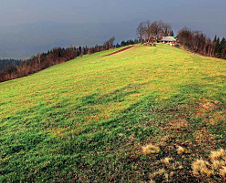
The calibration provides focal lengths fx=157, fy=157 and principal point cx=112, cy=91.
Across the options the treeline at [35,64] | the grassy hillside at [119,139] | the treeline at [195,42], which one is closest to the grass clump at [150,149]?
the grassy hillside at [119,139]

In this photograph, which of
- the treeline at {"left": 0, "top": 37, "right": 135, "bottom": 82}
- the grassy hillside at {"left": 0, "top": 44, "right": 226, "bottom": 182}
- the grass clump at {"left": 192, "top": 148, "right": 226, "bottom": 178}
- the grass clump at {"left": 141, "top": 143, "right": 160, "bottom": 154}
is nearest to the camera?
the grass clump at {"left": 192, "top": 148, "right": 226, "bottom": 178}

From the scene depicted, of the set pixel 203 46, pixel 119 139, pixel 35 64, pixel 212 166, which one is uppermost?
pixel 203 46

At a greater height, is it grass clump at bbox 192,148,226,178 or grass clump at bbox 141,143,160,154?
grass clump at bbox 192,148,226,178

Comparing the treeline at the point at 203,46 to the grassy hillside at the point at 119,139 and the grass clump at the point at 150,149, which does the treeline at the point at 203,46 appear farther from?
the grass clump at the point at 150,149

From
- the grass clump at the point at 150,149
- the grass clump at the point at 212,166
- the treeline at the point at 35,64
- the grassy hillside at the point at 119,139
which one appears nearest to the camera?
the grass clump at the point at 212,166

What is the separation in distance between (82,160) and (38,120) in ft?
13.7

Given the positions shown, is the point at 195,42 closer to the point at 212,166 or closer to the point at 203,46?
the point at 203,46

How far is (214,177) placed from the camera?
12.3 feet

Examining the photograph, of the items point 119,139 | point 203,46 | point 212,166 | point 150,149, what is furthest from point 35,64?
point 203,46

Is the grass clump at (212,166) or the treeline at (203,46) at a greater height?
the treeline at (203,46)

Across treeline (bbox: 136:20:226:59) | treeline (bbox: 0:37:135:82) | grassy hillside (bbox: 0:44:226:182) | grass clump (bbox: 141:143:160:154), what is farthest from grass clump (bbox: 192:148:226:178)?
treeline (bbox: 136:20:226:59)

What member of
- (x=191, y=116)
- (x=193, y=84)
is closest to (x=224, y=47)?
(x=193, y=84)

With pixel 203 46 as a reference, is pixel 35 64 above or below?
below

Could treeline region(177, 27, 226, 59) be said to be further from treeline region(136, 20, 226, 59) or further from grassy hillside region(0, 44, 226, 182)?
grassy hillside region(0, 44, 226, 182)
